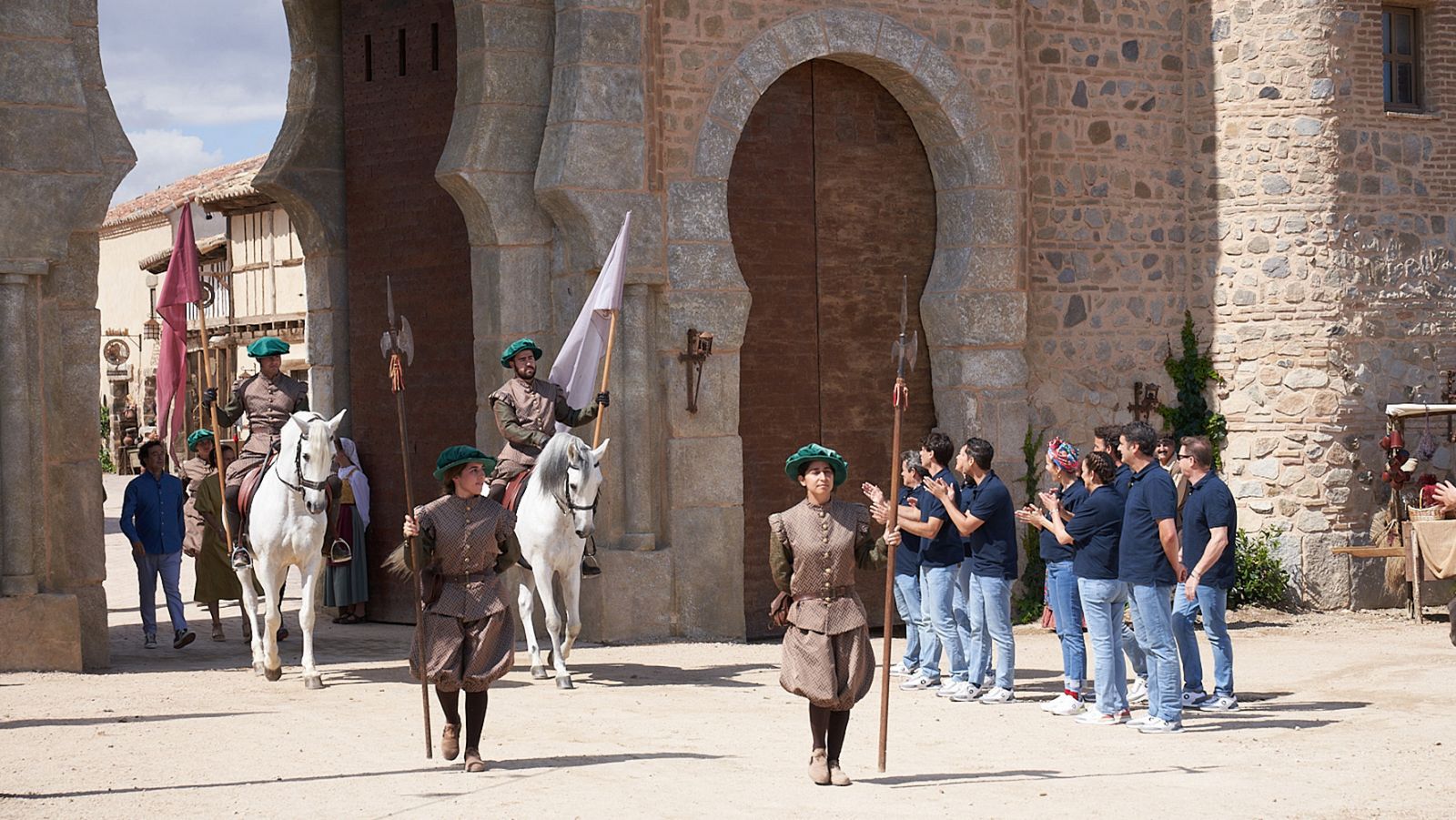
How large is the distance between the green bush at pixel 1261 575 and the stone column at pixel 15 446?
9.99m

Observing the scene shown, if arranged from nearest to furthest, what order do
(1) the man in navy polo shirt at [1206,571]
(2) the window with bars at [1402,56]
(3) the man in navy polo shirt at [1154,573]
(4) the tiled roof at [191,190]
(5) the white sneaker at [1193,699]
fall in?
(3) the man in navy polo shirt at [1154,573] < (1) the man in navy polo shirt at [1206,571] < (5) the white sneaker at [1193,699] < (2) the window with bars at [1402,56] < (4) the tiled roof at [191,190]

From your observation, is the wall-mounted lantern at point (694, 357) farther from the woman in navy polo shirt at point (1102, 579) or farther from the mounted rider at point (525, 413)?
the woman in navy polo shirt at point (1102, 579)

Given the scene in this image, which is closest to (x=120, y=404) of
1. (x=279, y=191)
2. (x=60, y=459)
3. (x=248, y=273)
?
(x=248, y=273)

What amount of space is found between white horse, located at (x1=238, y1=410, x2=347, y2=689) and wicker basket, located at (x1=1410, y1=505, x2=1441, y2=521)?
29.8ft

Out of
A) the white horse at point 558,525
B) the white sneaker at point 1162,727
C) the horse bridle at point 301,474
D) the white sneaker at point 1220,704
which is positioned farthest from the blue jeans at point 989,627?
the horse bridle at point 301,474

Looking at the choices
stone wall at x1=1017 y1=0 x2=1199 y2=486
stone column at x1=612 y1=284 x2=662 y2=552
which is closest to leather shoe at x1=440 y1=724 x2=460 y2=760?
stone column at x1=612 y1=284 x2=662 y2=552

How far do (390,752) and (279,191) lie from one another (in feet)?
26.7

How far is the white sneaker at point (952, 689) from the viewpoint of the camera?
38.8ft

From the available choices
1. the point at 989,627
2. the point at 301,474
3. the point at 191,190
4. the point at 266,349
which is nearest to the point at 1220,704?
the point at 989,627

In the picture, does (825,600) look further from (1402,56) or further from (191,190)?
(191,190)

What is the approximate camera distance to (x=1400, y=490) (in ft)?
53.7

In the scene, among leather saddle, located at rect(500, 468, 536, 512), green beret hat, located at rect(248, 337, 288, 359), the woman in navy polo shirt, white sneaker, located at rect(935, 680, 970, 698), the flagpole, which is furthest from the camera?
green beret hat, located at rect(248, 337, 288, 359)

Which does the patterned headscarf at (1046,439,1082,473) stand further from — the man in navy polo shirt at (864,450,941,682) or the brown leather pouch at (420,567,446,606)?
the brown leather pouch at (420,567,446,606)

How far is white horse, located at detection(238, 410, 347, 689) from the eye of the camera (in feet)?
39.5
